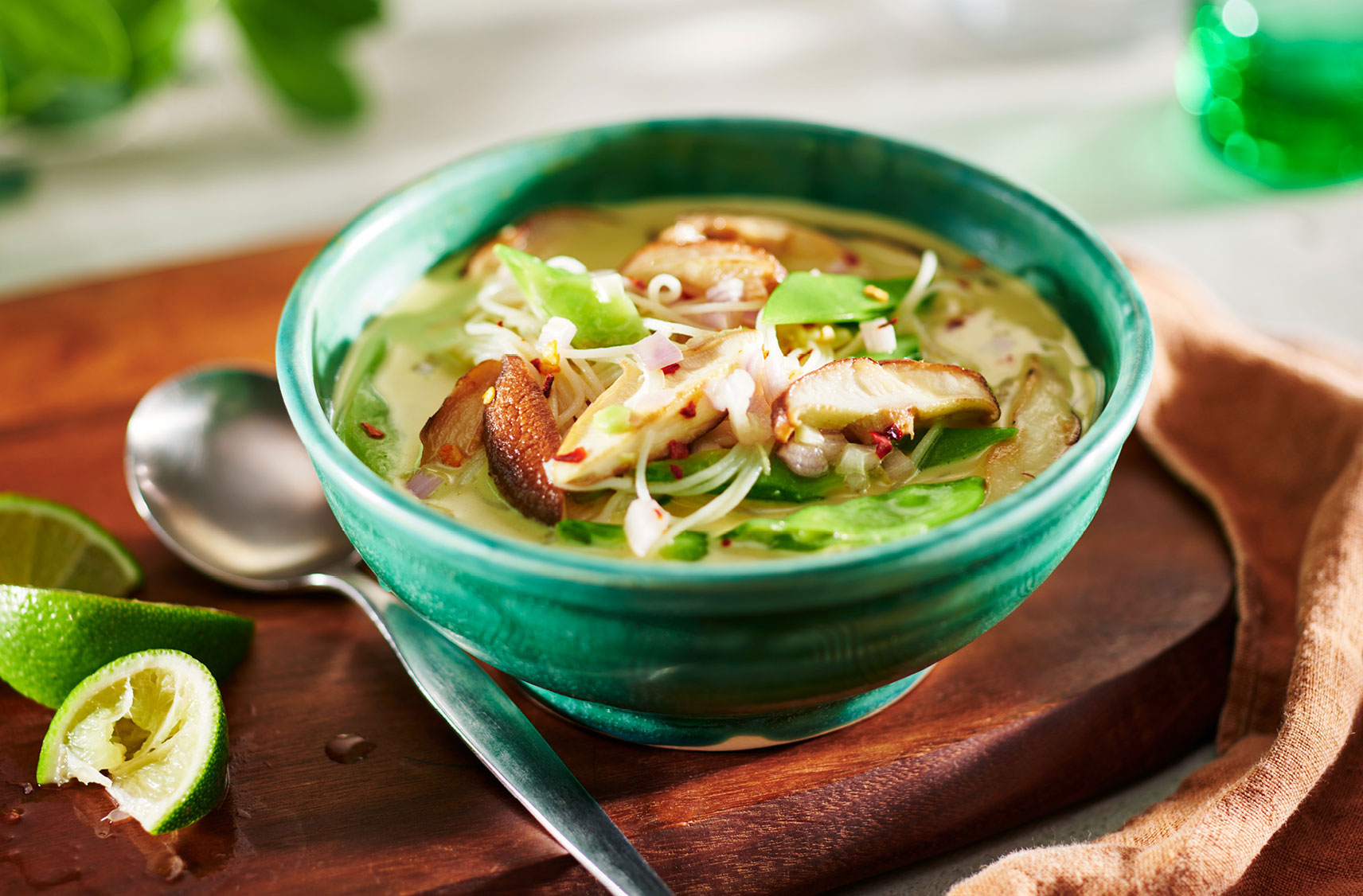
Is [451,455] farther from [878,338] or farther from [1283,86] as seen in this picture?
[1283,86]

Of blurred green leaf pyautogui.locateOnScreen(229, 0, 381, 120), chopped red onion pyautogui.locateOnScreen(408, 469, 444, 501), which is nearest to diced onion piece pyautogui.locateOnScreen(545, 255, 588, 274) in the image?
chopped red onion pyautogui.locateOnScreen(408, 469, 444, 501)

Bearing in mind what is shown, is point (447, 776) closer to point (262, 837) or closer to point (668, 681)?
point (262, 837)

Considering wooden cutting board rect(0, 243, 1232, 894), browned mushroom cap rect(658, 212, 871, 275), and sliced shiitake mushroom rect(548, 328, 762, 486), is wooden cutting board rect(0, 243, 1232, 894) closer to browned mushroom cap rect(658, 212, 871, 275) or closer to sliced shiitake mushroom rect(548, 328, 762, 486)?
sliced shiitake mushroom rect(548, 328, 762, 486)

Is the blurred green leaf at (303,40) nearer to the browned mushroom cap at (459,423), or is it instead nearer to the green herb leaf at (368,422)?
the green herb leaf at (368,422)

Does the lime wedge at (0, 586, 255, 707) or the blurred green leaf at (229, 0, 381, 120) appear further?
the blurred green leaf at (229, 0, 381, 120)

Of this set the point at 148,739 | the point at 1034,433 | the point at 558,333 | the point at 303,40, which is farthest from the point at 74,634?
the point at 303,40
